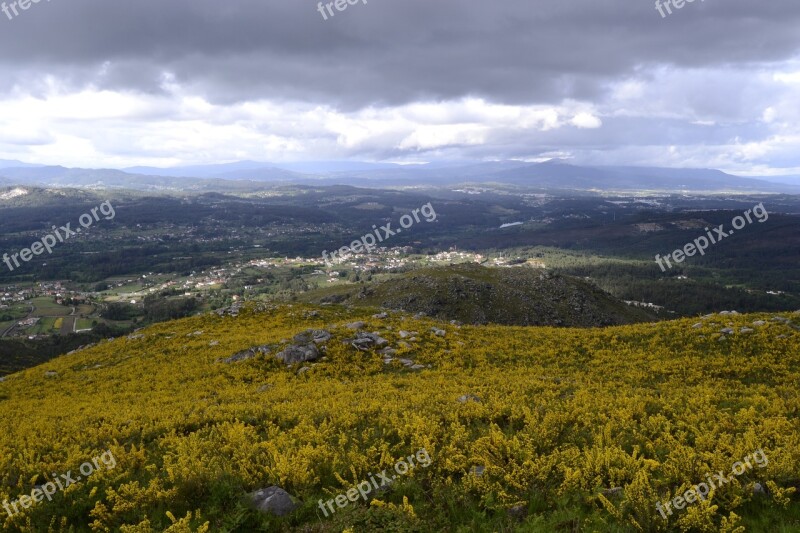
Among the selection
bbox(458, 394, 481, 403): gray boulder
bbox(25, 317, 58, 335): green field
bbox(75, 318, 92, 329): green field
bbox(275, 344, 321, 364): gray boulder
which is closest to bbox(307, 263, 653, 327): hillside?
bbox(275, 344, 321, 364): gray boulder

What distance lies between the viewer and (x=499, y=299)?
3757 inches

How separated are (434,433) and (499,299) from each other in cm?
8448

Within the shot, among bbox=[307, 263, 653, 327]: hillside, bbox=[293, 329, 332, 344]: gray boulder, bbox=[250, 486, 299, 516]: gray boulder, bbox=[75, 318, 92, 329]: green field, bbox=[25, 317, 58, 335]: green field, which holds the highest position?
bbox=[250, 486, 299, 516]: gray boulder

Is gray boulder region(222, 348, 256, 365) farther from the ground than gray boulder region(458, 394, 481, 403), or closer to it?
closer to it

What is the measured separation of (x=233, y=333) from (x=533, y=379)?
1164 inches

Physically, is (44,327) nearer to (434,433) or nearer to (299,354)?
(299,354)

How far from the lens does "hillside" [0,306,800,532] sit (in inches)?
367

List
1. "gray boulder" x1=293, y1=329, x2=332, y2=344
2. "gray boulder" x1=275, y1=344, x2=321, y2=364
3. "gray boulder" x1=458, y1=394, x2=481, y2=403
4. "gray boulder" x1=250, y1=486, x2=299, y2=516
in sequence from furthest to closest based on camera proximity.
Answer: "gray boulder" x1=293, y1=329, x2=332, y2=344 → "gray boulder" x1=275, y1=344, x2=321, y2=364 → "gray boulder" x1=458, y1=394, x2=481, y2=403 → "gray boulder" x1=250, y1=486, x2=299, y2=516

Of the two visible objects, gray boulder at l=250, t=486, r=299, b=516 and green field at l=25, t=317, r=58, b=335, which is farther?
green field at l=25, t=317, r=58, b=335

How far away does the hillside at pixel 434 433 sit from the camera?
9.33 meters

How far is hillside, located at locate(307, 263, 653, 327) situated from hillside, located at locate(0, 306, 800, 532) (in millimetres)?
58461

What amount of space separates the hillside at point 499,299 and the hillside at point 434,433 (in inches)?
2302

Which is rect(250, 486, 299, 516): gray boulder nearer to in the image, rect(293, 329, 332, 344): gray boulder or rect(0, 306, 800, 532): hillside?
rect(0, 306, 800, 532): hillside

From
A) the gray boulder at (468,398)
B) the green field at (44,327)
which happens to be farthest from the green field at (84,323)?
the gray boulder at (468,398)
